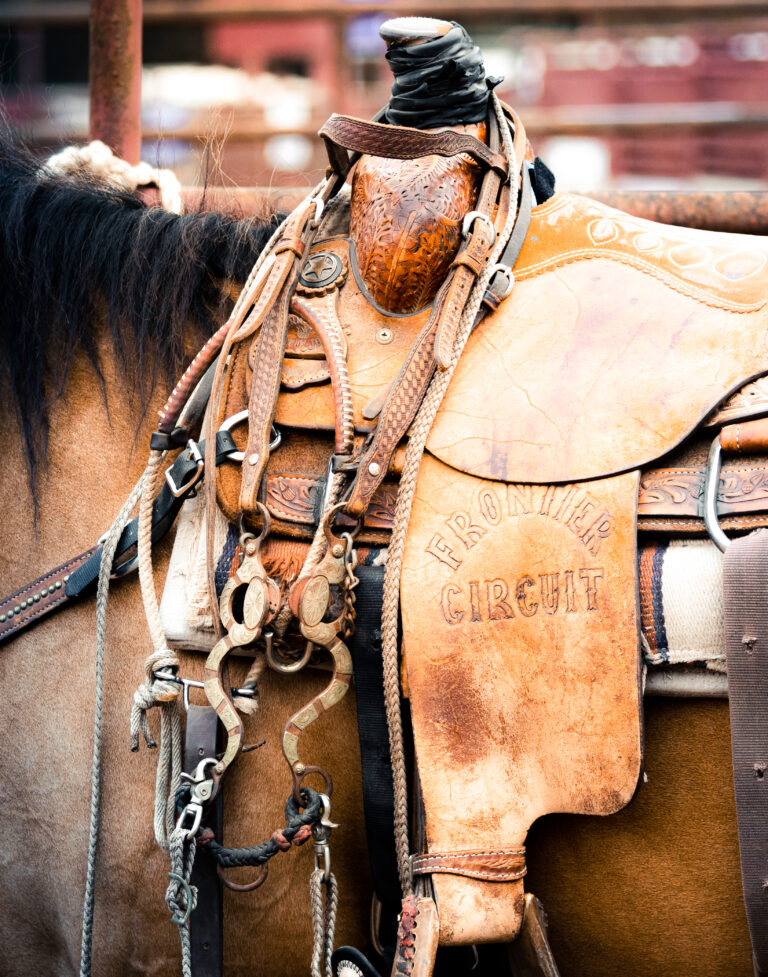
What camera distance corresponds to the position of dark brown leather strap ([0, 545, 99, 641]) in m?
1.32

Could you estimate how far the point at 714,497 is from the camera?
3.56 feet

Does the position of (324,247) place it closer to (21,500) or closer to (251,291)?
(251,291)

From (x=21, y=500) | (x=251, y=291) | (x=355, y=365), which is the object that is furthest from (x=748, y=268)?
(x=21, y=500)

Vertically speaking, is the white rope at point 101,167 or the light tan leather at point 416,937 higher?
the white rope at point 101,167

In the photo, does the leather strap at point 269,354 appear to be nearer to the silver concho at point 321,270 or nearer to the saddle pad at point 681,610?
the silver concho at point 321,270

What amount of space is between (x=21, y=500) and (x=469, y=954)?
913mm

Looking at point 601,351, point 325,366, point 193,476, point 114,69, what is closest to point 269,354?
point 325,366

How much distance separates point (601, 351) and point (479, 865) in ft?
2.14

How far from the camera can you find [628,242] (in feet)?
A: 4.25

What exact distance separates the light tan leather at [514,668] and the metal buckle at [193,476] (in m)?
0.31

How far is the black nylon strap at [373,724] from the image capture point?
116cm

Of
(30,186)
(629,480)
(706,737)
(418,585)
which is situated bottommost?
(706,737)

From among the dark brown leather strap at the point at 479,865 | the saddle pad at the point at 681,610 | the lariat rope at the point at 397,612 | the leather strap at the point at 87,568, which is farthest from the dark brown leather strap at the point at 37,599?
the saddle pad at the point at 681,610

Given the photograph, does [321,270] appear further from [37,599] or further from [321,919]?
[321,919]
